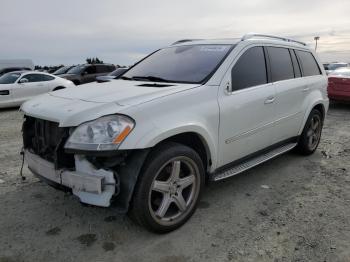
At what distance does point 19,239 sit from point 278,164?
3.61 meters

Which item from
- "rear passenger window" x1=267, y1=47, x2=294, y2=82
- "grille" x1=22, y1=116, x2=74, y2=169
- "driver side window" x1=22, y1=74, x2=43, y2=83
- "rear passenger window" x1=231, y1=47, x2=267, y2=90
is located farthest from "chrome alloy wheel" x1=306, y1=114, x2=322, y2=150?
"driver side window" x1=22, y1=74, x2=43, y2=83

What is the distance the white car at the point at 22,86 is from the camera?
12.3 m

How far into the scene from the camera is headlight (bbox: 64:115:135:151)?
9.29ft

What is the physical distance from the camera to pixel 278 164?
530 cm

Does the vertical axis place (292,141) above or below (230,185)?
above

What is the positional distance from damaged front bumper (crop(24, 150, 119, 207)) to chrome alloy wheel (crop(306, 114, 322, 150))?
3668 millimetres

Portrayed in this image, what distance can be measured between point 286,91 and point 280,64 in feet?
1.29

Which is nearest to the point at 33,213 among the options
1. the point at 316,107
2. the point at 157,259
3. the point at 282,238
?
the point at 157,259

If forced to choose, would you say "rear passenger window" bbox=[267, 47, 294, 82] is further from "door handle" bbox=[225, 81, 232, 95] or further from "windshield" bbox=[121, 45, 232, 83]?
"door handle" bbox=[225, 81, 232, 95]

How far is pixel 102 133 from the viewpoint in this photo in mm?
2879

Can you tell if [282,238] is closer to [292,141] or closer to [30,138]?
[292,141]

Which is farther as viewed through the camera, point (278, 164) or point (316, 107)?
point (316, 107)

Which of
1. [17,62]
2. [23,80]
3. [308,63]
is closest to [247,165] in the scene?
[308,63]

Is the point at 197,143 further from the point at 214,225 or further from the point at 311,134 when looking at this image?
the point at 311,134
